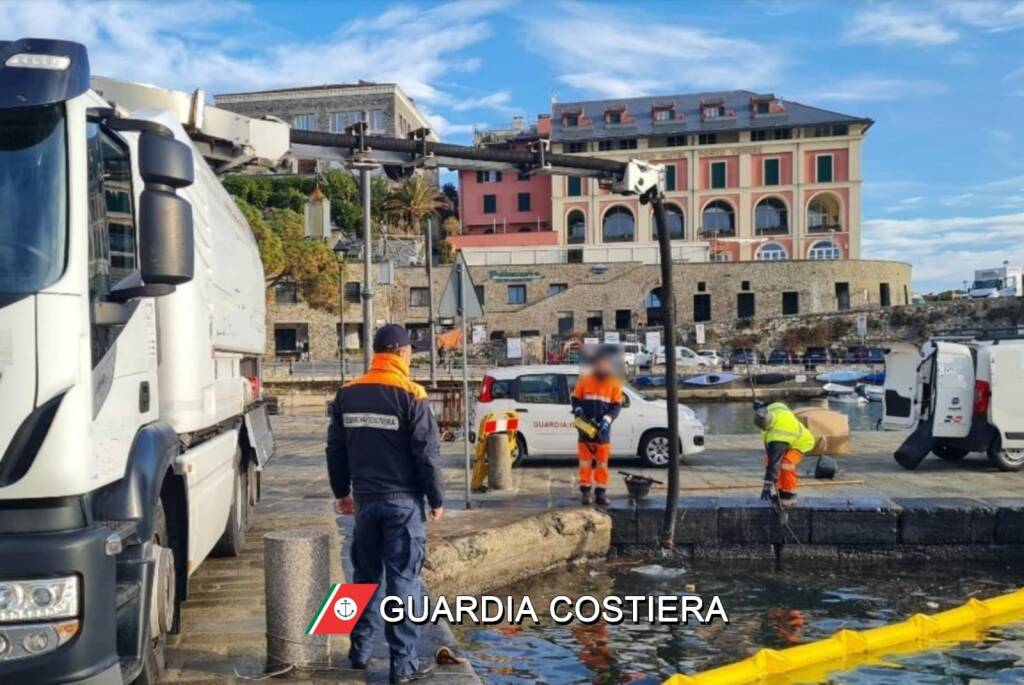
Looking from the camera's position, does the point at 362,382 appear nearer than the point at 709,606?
Yes

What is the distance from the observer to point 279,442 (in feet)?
67.5

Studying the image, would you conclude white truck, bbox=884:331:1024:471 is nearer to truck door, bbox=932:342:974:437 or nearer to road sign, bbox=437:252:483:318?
truck door, bbox=932:342:974:437

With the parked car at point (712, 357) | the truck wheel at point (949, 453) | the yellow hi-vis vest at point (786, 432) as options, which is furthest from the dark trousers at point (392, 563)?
the parked car at point (712, 357)

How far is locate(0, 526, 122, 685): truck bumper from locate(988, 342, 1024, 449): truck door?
13888mm

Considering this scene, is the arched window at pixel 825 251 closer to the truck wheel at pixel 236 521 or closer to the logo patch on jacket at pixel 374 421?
the truck wheel at pixel 236 521

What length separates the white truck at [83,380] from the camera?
147 inches

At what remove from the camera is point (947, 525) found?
36.7ft

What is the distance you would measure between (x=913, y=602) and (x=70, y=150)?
8.90 m

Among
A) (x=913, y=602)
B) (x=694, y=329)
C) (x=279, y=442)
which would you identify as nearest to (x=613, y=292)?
(x=694, y=329)

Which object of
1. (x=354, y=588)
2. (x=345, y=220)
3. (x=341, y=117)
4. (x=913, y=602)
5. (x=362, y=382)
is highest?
(x=341, y=117)

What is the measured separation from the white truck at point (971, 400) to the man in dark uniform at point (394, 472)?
38.4 feet

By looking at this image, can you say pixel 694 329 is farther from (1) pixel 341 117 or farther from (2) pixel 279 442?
(2) pixel 279 442

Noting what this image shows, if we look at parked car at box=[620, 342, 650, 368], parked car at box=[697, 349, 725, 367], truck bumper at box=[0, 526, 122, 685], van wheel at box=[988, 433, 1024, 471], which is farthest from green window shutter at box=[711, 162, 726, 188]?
truck bumper at box=[0, 526, 122, 685]

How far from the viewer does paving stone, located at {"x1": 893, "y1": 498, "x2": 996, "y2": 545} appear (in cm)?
1118
